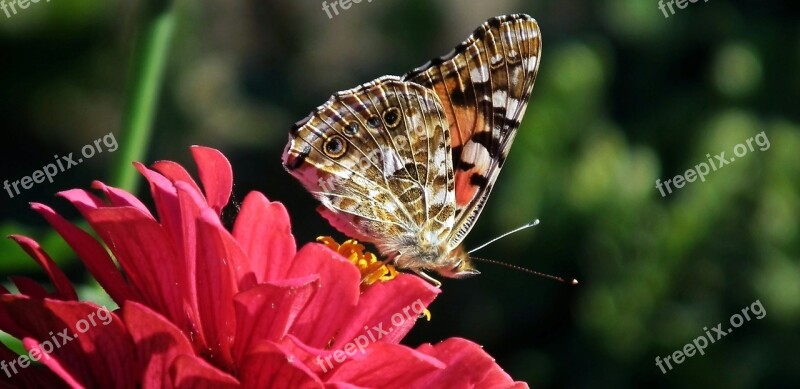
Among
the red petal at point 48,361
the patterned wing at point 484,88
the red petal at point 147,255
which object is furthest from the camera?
the patterned wing at point 484,88

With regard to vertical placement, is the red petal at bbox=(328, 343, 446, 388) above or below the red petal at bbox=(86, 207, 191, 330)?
below

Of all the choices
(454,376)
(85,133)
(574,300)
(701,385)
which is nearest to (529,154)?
(574,300)

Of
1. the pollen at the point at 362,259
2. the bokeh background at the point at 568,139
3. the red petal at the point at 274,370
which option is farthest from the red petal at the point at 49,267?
the bokeh background at the point at 568,139

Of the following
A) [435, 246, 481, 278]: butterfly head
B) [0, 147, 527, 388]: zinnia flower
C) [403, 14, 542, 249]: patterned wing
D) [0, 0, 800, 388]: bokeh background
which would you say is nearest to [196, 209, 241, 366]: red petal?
[0, 147, 527, 388]: zinnia flower

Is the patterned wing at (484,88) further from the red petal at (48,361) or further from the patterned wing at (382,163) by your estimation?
the red petal at (48,361)

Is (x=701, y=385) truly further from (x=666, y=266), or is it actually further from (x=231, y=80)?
(x=231, y=80)

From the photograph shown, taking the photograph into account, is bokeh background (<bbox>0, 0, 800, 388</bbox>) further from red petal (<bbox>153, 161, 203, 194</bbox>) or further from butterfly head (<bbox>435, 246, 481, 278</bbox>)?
red petal (<bbox>153, 161, 203, 194</bbox>)

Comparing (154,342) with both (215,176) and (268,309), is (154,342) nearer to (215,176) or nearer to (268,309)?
(268,309)

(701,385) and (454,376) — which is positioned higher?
(454,376)
